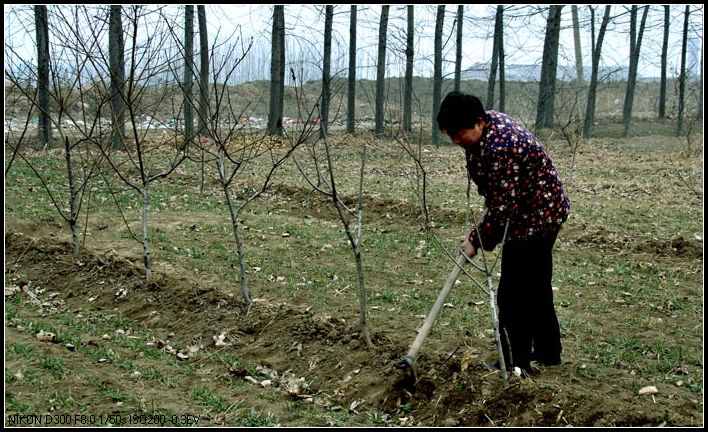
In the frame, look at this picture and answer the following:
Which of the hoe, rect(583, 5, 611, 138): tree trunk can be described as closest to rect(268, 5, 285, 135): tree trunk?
rect(583, 5, 611, 138): tree trunk

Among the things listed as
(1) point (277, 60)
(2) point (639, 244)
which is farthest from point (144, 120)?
(2) point (639, 244)

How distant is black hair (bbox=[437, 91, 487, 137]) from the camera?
3764mm

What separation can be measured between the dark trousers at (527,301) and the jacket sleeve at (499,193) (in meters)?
0.17

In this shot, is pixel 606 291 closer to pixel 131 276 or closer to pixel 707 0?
pixel 707 0

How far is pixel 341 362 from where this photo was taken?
15.5 ft

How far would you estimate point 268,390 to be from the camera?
4414mm

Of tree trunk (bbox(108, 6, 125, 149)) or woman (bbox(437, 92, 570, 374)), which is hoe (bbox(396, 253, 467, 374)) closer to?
woman (bbox(437, 92, 570, 374))

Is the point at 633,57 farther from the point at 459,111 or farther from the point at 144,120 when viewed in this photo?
the point at 459,111

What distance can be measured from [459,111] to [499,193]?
0.53 meters

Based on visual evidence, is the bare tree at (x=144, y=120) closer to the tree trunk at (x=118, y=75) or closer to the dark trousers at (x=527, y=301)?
the tree trunk at (x=118, y=75)

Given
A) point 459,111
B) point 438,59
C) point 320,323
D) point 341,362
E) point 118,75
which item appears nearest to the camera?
point 459,111

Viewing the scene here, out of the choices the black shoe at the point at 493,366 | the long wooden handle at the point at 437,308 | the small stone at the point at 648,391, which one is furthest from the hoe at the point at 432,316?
the small stone at the point at 648,391

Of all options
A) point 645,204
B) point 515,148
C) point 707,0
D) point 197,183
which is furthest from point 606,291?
point 197,183

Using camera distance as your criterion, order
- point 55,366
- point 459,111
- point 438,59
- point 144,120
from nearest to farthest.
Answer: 1. point 459,111
2. point 55,366
3. point 144,120
4. point 438,59
